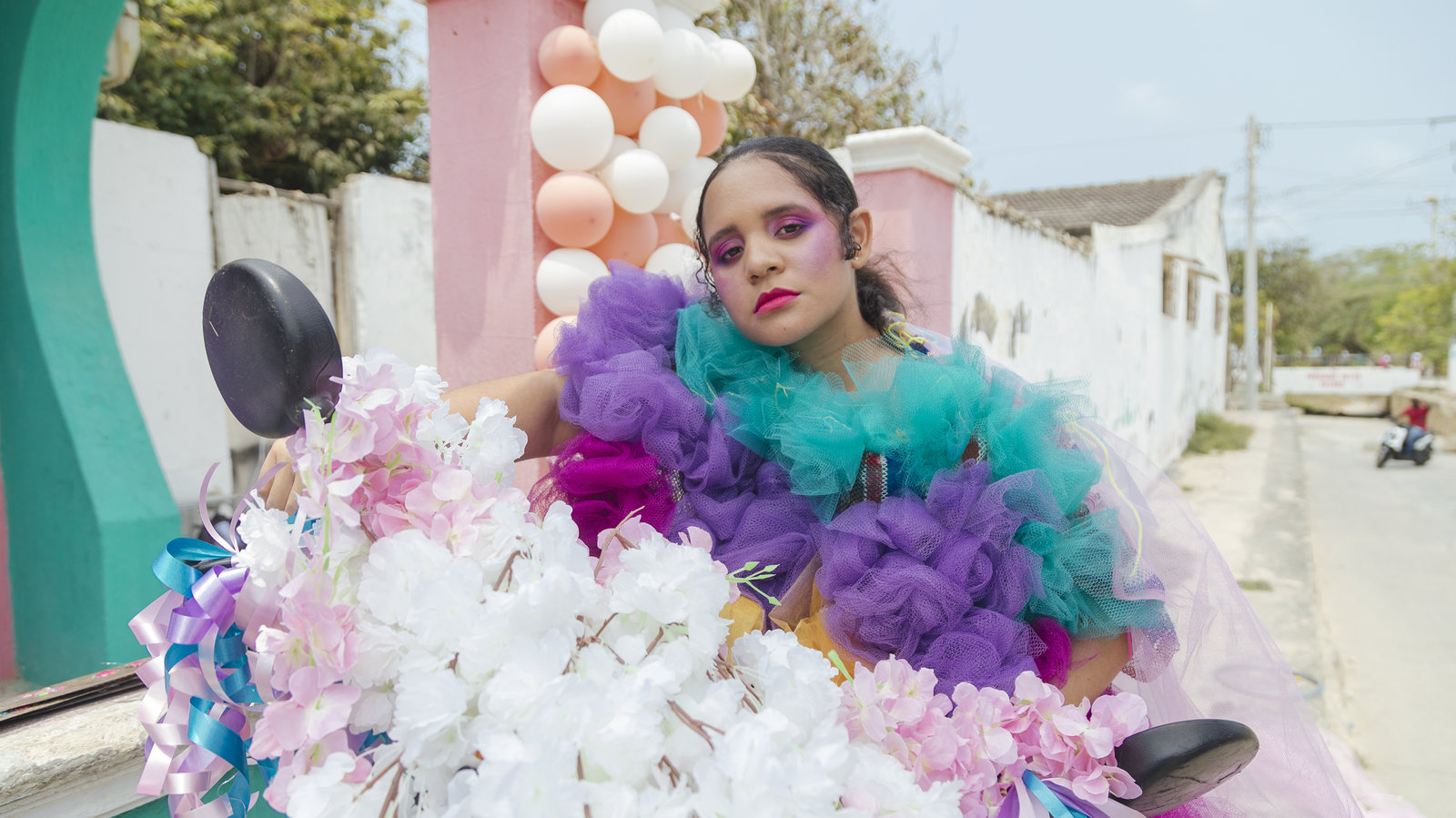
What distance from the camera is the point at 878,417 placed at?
123cm

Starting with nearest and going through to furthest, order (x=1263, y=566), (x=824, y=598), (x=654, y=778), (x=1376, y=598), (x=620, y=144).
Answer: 1. (x=654, y=778)
2. (x=824, y=598)
3. (x=620, y=144)
4. (x=1376, y=598)
5. (x=1263, y=566)

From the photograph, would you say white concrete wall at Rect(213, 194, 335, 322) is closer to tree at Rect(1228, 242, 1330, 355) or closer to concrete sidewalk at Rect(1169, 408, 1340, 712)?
concrete sidewalk at Rect(1169, 408, 1340, 712)

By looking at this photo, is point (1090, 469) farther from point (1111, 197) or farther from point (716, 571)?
point (1111, 197)

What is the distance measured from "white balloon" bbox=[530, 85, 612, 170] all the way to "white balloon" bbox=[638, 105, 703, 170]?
25 cm

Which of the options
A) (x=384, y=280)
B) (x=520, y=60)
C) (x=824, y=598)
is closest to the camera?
(x=824, y=598)

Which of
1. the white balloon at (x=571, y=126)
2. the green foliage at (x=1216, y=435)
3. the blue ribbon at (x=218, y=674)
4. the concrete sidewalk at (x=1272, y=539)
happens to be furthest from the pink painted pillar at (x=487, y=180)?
the green foliage at (x=1216, y=435)

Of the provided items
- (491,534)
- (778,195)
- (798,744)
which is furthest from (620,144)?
(798,744)

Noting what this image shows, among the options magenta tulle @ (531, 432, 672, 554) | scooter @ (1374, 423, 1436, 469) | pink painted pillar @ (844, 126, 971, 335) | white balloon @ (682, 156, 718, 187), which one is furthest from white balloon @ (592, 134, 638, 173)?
scooter @ (1374, 423, 1436, 469)

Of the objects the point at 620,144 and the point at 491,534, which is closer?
the point at 491,534

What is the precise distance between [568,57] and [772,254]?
183 cm

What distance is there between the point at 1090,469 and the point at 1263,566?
593 centimetres

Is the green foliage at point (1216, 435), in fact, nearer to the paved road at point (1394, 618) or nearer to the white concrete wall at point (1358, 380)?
the paved road at point (1394, 618)

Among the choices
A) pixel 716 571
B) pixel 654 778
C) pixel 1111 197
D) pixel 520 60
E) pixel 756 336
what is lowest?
pixel 654 778

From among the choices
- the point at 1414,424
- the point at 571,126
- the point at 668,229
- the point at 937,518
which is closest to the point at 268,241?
the point at 668,229
